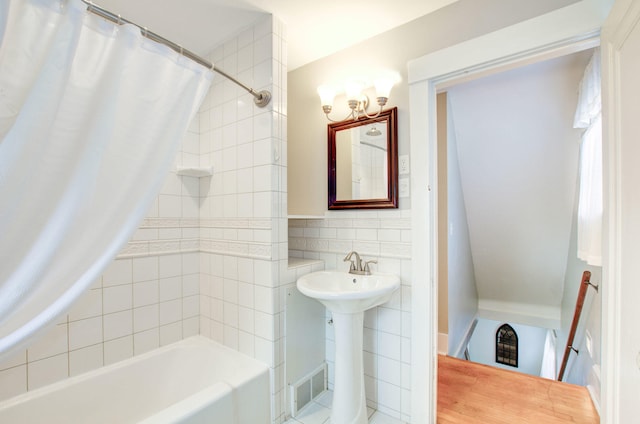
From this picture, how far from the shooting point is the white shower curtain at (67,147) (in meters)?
0.84

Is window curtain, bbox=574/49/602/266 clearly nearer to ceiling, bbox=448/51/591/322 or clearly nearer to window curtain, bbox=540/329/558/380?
ceiling, bbox=448/51/591/322

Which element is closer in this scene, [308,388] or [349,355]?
[349,355]

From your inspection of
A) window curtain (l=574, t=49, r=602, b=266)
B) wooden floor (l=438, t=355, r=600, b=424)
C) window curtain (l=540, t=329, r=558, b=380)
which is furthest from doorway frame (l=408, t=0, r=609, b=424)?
window curtain (l=540, t=329, r=558, b=380)

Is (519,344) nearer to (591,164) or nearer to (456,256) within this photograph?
(456,256)

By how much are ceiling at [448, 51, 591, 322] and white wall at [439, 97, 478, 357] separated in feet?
0.31

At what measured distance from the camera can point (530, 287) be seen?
3.47 metres

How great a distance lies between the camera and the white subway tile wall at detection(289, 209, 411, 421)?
1.74 metres

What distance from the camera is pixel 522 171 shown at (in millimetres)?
2645

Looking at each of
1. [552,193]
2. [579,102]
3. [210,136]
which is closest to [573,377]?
[552,193]

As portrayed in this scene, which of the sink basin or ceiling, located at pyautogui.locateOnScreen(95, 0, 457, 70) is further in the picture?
ceiling, located at pyautogui.locateOnScreen(95, 0, 457, 70)

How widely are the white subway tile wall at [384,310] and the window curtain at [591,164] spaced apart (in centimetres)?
129

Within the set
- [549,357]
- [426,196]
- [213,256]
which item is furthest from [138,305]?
[549,357]

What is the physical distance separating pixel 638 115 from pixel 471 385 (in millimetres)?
2072

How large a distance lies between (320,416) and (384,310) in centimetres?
76
